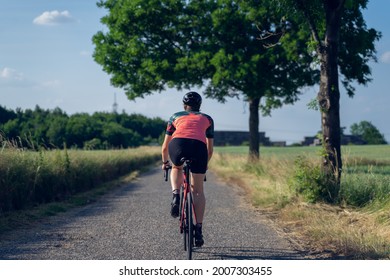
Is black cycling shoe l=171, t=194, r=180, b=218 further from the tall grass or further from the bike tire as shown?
the tall grass

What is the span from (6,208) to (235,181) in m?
12.7

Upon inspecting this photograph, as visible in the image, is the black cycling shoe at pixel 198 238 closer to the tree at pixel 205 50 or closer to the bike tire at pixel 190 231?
the bike tire at pixel 190 231

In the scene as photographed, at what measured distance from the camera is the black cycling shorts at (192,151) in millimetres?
7633

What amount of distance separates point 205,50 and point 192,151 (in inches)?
839

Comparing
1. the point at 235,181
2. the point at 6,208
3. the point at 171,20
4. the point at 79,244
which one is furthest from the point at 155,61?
the point at 79,244

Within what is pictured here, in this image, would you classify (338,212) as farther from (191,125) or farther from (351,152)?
(351,152)

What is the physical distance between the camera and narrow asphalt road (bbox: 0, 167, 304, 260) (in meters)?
7.79

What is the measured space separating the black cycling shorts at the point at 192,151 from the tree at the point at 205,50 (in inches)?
755

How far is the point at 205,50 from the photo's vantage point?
28.5 metres

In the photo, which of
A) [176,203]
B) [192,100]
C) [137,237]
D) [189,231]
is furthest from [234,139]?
[189,231]

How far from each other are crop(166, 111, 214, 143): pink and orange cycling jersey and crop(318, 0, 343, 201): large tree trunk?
5826 millimetres

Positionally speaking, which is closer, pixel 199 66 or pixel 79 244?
pixel 79 244
